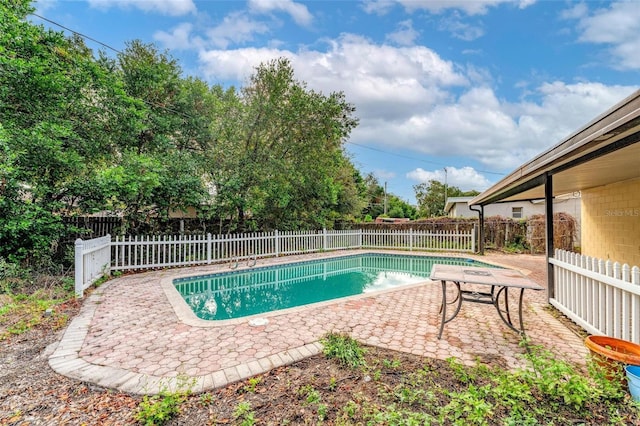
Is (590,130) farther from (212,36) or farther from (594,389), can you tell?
(212,36)

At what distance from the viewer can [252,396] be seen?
7.54ft

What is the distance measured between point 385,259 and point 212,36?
10.1 metres

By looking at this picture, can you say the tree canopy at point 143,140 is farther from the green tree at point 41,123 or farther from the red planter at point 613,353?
the red planter at point 613,353

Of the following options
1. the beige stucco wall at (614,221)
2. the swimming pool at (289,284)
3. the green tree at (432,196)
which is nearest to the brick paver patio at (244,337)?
the swimming pool at (289,284)

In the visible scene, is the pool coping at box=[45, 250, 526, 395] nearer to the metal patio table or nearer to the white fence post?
the white fence post

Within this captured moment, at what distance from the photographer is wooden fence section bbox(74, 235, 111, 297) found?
5.04 meters

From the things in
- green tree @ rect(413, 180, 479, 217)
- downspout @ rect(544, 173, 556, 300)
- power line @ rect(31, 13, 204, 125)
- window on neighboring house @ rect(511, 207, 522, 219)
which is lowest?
downspout @ rect(544, 173, 556, 300)

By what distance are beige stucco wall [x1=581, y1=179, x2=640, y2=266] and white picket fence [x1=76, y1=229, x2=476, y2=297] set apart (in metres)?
4.78

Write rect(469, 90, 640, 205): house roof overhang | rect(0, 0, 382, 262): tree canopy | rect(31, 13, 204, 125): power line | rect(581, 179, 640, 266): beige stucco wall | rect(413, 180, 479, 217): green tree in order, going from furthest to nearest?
rect(413, 180, 479, 217): green tree, rect(31, 13, 204, 125): power line, rect(0, 0, 382, 262): tree canopy, rect(581, 179, 640, 266): beige stucco wall, rect(469, 90, 640, 205): house roof overhang

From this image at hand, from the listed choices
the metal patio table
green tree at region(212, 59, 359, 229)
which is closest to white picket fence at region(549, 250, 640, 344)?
the metal patio table

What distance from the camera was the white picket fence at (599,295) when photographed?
9.17ft

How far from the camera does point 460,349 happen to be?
3199 millimetres

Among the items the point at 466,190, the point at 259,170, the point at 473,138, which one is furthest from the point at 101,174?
the point at 466,190

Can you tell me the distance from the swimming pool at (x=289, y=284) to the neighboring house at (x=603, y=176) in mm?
3388
